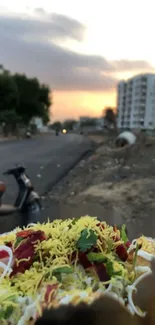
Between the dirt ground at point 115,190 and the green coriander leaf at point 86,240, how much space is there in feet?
7.64

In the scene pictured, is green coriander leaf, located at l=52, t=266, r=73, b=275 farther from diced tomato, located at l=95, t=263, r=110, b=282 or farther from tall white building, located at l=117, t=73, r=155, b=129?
tall white building, located at l=117, t=73, r=155, b=129

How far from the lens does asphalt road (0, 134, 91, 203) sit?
9.73 m

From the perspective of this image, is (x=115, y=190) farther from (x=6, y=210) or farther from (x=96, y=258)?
(x=96, y=258)

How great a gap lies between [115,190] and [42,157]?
20.4 ft

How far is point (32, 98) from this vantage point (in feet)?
22.7

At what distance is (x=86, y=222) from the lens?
140cm

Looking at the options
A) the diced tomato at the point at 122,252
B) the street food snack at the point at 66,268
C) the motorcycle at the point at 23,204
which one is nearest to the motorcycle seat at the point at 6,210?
the motorcycle at the point at 23,204

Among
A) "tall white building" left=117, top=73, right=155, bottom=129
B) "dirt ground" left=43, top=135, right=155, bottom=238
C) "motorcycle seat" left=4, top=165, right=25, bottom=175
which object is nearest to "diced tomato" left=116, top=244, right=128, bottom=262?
"dirt ground" left=43, top=135, right=155, bottom=238

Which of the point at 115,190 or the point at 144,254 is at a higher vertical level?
the point at 144,254

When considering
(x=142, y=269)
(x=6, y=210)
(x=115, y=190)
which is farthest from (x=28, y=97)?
(x=142, y=269)

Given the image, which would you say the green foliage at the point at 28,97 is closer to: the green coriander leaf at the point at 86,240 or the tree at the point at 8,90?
the tree at the point at 8,90

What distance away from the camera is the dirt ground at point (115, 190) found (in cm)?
582

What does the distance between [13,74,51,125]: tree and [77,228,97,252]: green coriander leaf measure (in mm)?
4908

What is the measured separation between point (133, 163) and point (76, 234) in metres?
9.96
